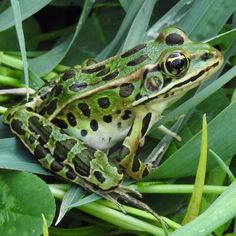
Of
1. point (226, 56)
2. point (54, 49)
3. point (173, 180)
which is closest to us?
point (173, 180)

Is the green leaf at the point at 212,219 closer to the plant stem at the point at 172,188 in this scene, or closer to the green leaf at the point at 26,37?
the plant stem at the point at 172,188

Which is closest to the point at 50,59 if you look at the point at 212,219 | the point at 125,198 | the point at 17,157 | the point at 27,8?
the point at 27,8

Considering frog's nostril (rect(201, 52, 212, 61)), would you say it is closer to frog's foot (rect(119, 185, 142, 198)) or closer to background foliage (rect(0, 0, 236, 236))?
background foliage (rect(0, 0, 236, 236))

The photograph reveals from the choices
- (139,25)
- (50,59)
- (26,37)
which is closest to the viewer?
(139,25)

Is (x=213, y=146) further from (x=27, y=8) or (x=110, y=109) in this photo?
(x=27, y=8)

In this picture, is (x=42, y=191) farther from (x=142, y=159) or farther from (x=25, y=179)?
(x=142, y=159)

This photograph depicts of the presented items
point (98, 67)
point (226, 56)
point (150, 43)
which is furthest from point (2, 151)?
→ point (226, 56)
